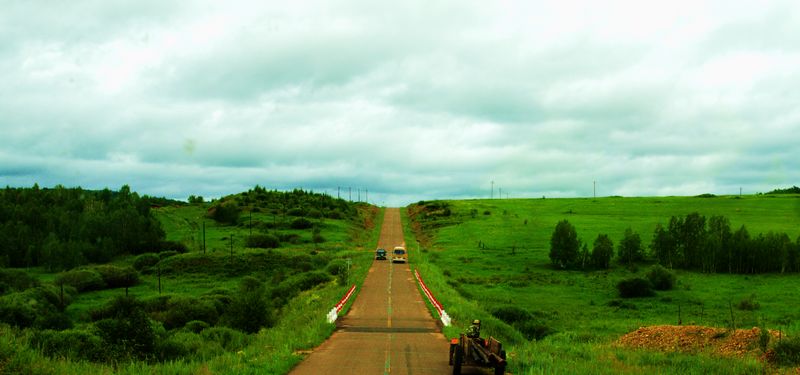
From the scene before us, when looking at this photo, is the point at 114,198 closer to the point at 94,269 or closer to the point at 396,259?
the point at 94,269

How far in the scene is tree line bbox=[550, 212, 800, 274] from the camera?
3191 inches

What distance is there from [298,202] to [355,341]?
150 metres

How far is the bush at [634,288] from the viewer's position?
64.7 meters

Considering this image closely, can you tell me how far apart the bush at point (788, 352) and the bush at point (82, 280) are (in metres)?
81.6

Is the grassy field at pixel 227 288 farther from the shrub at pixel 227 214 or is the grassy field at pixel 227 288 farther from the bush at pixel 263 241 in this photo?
the bush at pixel 263 241

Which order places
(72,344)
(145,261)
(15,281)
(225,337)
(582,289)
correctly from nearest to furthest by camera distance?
(72,344)
(225,337)
(582,289)
(15,281)
(145,261)

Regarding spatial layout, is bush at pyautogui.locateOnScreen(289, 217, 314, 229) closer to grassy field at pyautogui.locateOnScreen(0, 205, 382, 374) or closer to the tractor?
grassy field at pyautogui.locateOnScreen(0, 205, 382, 374)

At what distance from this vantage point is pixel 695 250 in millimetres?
85438

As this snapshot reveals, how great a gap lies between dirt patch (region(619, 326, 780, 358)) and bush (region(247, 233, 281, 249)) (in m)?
83.9

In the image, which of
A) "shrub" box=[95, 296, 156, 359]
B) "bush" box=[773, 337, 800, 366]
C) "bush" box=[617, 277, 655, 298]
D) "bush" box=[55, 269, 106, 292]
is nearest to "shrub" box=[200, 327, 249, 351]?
"shrub" box=[95, 296, 156, 359]

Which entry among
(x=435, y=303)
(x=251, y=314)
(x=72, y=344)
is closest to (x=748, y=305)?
(x=435, y=303)

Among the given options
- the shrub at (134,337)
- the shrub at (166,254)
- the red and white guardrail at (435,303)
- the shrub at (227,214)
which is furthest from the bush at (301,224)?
the shrub at (134,337)

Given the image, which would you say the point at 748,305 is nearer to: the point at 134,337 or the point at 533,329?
the point at 533,329

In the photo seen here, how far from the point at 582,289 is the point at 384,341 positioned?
1865 inches
